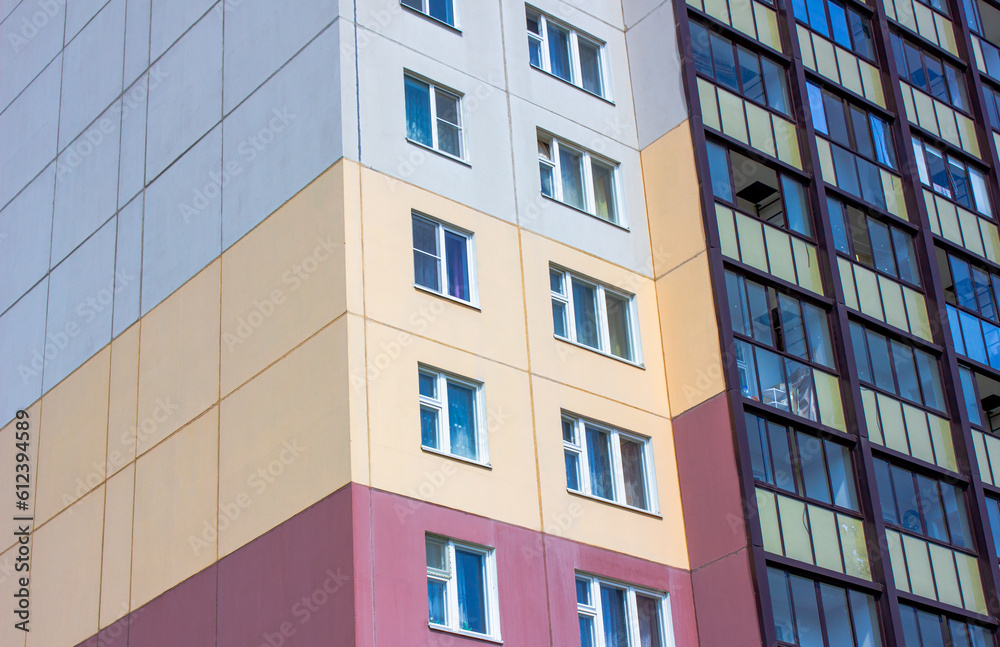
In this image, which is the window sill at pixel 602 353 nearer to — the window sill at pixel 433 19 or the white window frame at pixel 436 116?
the white window frame at pixel 436 116

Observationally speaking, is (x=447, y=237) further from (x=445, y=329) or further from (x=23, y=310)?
(x=23, y=310)

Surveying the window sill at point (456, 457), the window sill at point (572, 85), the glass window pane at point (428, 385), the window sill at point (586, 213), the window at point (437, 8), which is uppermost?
the window at point (437, 8)

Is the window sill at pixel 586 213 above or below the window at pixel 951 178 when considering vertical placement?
below

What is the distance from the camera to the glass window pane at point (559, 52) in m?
35.9

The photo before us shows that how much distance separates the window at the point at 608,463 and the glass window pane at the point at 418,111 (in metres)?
6.89

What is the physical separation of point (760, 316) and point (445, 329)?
8.43 metres

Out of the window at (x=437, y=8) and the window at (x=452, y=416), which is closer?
Answer: the window at (x=452, y=416)

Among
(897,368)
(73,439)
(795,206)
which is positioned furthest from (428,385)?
(897,368)

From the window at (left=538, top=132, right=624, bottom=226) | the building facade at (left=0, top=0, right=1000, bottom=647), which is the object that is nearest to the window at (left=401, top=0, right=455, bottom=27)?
the building facade at (left=0, top=0, right=1000, bottom=647)

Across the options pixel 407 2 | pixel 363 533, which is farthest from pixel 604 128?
pixel 363 533

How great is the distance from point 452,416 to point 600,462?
13.3ft

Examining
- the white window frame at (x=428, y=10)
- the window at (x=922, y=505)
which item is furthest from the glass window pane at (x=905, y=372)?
the white window frame at (x=428, y=10)

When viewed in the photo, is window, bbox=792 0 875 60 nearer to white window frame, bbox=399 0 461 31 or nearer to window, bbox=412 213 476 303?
white window frame, bbox=399 0 461 31

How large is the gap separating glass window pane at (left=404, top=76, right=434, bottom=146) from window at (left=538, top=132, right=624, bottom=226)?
3.18 metres
